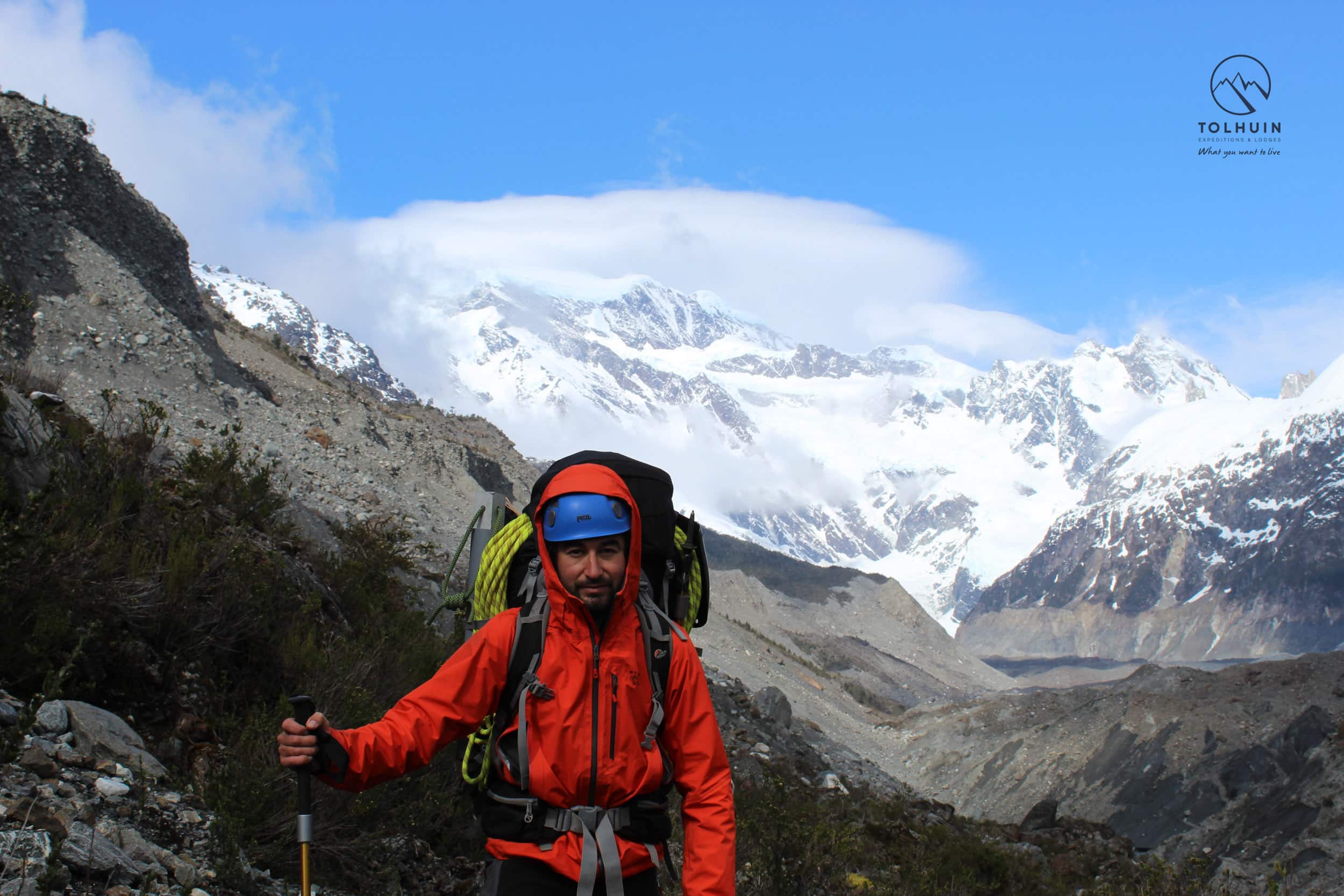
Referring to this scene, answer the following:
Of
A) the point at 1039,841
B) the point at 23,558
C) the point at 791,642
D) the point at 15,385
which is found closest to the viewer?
the point at 23,558

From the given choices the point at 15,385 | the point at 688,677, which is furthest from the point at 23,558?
the point at 15,385

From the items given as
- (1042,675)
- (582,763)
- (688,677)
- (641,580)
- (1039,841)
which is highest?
(641,580)

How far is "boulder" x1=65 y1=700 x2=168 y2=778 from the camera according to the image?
14.5 ft

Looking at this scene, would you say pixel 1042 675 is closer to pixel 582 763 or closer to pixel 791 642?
pixel 791 642

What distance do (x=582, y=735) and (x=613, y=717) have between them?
114 mm

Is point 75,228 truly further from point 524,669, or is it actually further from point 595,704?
point 595,704

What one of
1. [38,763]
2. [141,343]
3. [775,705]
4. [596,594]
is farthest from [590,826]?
[775,705]

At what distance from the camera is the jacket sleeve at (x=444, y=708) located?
3.16 m

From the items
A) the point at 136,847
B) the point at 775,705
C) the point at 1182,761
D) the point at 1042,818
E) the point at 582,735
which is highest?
the point at 582,735

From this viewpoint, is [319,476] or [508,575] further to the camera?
[319,476]

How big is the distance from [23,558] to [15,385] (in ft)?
13.4

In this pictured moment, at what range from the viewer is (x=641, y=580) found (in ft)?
12.5

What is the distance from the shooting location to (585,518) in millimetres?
3410

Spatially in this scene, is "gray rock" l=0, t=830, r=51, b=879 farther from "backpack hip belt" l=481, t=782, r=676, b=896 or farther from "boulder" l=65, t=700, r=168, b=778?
"backpack hip belt" l=481, t=782, r=676, b=896
